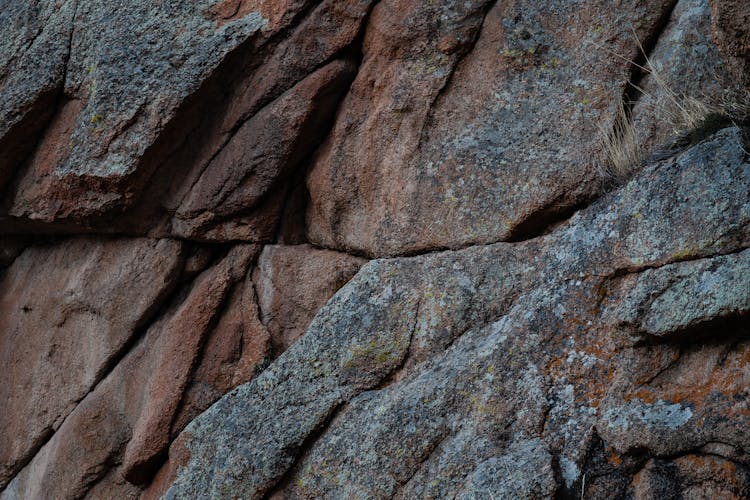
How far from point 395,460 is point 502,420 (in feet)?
2.78

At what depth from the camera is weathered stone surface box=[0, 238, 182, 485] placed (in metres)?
8.62

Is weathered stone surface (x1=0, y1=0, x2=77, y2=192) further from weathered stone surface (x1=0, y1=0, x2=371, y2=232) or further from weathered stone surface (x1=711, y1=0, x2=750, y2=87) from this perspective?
weathered stone surface (x1=711, y1=0, x2=750, y2=87)

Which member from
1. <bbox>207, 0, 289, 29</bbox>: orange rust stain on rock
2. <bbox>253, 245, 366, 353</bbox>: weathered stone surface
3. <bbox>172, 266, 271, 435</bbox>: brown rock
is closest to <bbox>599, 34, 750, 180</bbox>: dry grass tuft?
<bbox>253, 245, 366, 353</bbox>: weathered stone surface

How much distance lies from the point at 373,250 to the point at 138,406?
2.84 m

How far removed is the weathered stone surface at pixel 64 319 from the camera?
8.62 metres

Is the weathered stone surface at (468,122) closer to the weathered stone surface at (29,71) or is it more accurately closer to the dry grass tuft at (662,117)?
the dry grass tuft at (662,117)

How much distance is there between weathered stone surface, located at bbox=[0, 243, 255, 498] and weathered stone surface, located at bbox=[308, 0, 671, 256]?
127 centimetres

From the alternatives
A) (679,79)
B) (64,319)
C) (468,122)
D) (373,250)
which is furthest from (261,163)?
(679,79)

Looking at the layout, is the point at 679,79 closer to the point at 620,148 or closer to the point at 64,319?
the point at 620,148

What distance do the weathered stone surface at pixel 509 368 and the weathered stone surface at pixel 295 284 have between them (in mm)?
700

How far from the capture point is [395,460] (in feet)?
20.0

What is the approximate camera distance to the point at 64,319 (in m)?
9.06

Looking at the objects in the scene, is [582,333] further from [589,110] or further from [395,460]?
[589,110]

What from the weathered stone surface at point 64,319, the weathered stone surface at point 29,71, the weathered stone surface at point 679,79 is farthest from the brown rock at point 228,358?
the weathered stone surface at point 679,79
